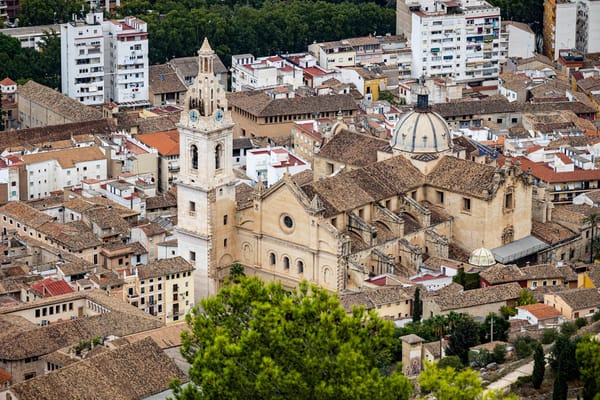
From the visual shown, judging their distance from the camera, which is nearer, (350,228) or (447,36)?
(350,228)

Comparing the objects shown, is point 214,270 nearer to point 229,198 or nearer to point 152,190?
point 229,198

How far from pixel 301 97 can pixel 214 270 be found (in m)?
35.5

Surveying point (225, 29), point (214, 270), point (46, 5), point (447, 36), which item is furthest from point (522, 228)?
point (46, 5)

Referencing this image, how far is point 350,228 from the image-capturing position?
10569 centimetres

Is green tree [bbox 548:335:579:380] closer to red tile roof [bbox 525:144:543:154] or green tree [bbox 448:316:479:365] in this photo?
green tree [bbox 448:316:479:365]

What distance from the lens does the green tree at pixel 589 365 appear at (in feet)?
269

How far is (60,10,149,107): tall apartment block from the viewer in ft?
479

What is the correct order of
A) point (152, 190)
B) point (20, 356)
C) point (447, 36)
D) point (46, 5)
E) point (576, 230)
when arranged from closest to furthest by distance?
1. point (20, 356)
2. point (576, 230)
3. point (152, 190)
4. point (447, 36)
5. point (46, 5)

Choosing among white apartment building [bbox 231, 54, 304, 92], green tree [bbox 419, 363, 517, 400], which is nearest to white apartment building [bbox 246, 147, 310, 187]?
white apartment building [bbox 231, 54, 304, 92]

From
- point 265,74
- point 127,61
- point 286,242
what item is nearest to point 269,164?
point 286,242

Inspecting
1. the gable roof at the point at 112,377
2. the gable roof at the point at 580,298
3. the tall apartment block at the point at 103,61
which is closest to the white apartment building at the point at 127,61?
the tall apartment block at the point at 103,61

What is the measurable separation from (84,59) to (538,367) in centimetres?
6950

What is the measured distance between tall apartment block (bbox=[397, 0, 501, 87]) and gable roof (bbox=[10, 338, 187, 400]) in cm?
7057

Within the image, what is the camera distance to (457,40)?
511ft
